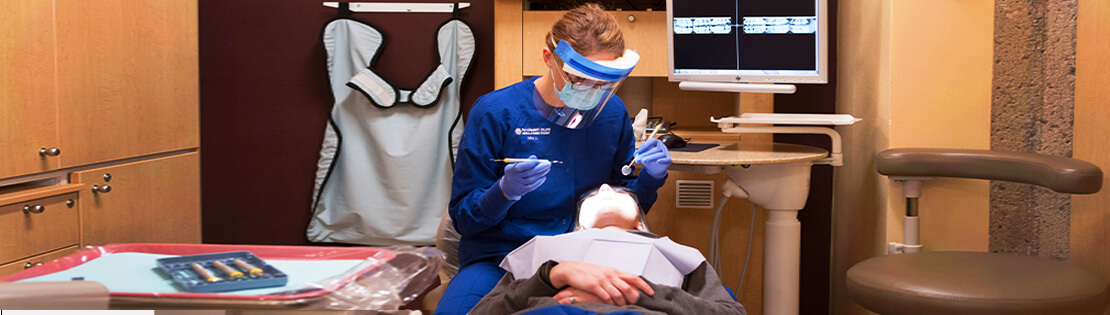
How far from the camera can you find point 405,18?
3688 mm

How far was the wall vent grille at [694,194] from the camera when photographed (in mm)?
2895

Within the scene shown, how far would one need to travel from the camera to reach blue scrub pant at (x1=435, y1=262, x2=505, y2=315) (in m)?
1.80

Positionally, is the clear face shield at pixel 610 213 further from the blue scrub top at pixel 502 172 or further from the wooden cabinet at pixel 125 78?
the wooden cabinet at pixel 125 78

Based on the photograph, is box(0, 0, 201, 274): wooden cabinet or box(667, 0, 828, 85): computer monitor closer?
box(0, 0, 201, 274): wooden cabinet

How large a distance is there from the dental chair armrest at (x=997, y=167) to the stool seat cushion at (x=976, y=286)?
0.66 feet

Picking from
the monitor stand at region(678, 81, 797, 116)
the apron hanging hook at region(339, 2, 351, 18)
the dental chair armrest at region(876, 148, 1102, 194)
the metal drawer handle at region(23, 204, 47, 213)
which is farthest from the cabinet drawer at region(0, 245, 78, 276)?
the dental chair armrest at region(876, 148, 1102, 194)

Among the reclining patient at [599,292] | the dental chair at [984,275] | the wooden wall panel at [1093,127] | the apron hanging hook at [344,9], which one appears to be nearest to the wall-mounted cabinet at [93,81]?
the apron hanging hook at [344,9]

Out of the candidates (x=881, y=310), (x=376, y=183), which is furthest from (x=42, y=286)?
(x=376, y=183)

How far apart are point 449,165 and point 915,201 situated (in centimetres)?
197

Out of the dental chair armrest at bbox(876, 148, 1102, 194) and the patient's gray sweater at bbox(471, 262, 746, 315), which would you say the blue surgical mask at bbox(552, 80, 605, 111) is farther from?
the dental chair armrest at bbox(876, 148, 1102, 194)

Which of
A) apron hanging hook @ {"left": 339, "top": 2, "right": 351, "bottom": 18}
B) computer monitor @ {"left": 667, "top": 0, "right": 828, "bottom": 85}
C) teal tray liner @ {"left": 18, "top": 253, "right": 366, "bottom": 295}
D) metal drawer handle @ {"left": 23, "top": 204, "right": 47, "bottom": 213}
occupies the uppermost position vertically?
apron hanging hook @ {"left": 339, "top": 2, "right": 351, "bottom": 18}

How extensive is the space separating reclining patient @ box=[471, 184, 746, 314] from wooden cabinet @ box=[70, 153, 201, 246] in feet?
5.78

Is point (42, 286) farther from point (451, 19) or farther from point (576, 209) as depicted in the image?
point (451, 19)

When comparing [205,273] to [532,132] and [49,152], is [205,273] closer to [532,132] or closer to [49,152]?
[532,132]
